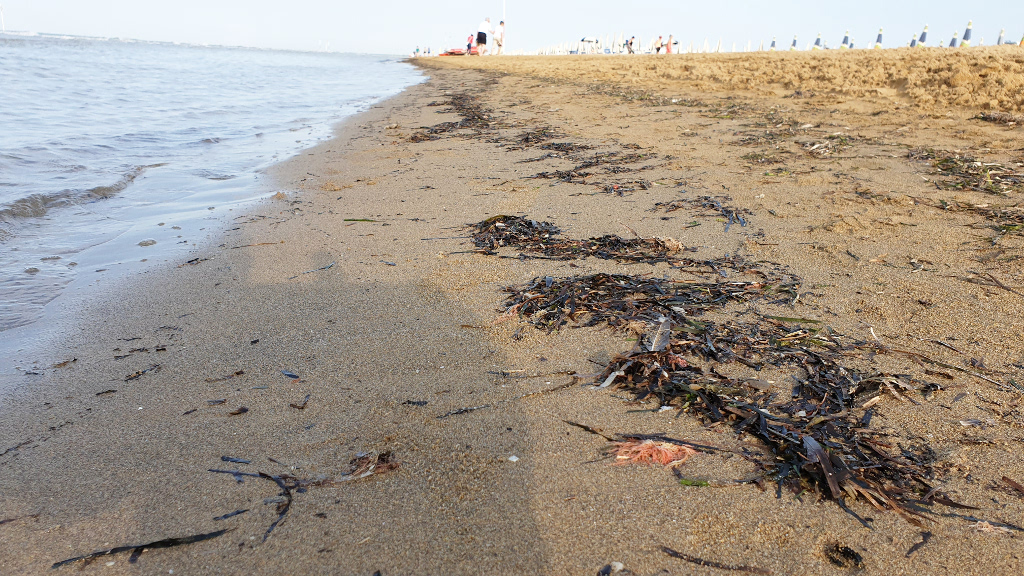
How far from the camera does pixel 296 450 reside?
1.80 meters

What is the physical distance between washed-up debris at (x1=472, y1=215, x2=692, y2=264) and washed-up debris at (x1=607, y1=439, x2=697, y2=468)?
162cm

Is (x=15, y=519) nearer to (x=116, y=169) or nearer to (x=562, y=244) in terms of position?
(x=562, y=244)

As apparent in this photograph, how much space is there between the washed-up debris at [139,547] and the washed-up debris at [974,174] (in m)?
5.16

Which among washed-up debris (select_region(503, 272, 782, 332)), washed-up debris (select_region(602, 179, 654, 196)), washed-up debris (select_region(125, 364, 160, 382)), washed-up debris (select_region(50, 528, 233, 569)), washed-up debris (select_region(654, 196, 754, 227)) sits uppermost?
washed-up debris (select_region(602, 179, 654, 196))

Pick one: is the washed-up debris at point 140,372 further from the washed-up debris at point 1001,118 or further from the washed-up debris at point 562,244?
the washed-up debris at point 1001,118

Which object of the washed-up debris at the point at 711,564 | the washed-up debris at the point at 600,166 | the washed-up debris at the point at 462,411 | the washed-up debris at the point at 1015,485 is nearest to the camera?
the washed-up debris at the point at 711,564

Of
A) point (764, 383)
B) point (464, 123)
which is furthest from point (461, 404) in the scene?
point (464, 123)

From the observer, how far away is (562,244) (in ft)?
11.4

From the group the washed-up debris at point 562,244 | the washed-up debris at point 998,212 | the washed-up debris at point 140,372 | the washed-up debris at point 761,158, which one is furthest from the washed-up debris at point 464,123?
the washed-up debris at point 140,372

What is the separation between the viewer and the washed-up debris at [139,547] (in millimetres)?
1432

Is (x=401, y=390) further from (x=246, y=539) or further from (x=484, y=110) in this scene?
(x=484, y=110)

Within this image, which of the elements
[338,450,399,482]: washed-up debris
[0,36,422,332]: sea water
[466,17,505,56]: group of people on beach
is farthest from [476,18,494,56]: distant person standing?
[338,450,399,482]: washed-up debris

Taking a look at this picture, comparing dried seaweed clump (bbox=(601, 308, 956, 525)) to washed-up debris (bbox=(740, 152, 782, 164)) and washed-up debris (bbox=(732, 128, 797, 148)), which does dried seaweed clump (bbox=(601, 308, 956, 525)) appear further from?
washed-up debris (bbox=(732, 128, 797, 148))

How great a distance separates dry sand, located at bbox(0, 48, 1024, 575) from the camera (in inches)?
56.6
